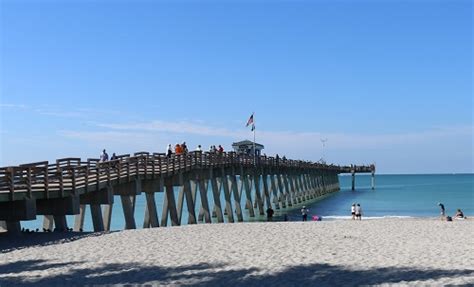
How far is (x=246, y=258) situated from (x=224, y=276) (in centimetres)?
209

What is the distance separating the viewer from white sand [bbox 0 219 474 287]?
12.6 metres

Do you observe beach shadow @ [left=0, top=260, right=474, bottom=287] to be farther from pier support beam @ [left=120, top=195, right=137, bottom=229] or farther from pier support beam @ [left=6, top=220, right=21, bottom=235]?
pier support beam @ [left=120, top=195, right=137, bottom=229]

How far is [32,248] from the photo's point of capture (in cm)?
1695

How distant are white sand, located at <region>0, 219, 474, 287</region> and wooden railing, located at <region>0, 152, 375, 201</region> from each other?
1631 mm

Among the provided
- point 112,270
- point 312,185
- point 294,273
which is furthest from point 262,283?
point 312,185

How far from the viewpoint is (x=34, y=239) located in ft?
62.1

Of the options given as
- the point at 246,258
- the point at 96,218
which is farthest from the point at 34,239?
the point at 246,258

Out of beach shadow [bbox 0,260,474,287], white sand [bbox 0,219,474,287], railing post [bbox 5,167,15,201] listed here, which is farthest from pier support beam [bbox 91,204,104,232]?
beach shadow [bbox 0,260,474,287]

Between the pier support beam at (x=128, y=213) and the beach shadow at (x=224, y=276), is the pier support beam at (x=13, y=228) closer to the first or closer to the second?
the beach shadow at (x=224, y=276)

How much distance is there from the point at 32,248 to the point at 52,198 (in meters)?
3.92

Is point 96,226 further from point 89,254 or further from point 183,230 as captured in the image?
point 89,254

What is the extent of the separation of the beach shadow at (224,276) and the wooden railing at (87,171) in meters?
5.11

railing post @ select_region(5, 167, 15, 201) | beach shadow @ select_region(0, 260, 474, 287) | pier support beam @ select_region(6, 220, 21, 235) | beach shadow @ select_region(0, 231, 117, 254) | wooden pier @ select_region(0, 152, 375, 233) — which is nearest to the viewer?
beach shadow @ select_region(0, 260, 474, 287)

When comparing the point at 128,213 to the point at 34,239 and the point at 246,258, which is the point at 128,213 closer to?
the point at 34,239
